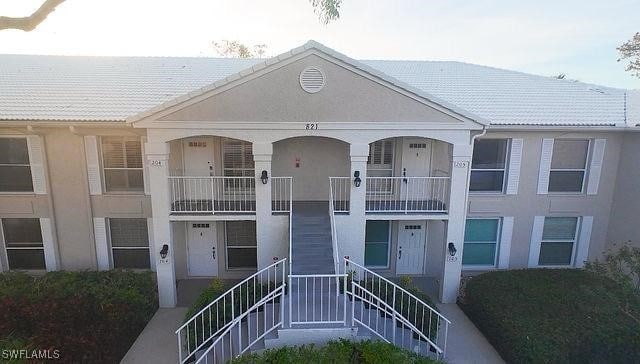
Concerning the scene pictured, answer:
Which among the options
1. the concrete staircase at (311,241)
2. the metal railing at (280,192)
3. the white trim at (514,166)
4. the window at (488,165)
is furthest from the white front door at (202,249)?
the white trim at (514,166)

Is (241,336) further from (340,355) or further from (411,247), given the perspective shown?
(411,247)

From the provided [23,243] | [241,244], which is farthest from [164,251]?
[23,243]

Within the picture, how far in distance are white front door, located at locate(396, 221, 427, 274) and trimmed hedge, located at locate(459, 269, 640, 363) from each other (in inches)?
83.7

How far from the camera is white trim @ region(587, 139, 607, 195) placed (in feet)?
36.1

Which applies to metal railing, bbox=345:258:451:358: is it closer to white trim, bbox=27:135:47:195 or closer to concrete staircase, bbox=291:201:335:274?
concrete staircase, bbox=291:201:335:274

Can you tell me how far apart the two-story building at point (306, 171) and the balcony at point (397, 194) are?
7 cm

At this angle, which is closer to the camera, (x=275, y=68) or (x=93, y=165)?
(x=275, y=68)

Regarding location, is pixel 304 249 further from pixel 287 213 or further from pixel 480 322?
pixel 480 322

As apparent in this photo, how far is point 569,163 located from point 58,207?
55.4ft

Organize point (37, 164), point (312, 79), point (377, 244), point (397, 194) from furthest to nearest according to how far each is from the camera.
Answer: point (377, 244)
point (397, 194)
point (37, 164)
point (312, 79)

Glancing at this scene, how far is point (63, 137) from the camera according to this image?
33.5 feet

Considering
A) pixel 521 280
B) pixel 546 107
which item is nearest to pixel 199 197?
pixel 521 280

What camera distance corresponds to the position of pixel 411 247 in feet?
38.9

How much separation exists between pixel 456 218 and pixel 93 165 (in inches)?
447
